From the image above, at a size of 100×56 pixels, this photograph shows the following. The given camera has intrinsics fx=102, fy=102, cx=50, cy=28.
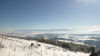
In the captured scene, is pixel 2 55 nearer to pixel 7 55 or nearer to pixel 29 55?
pixel 7 55

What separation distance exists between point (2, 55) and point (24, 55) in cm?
444

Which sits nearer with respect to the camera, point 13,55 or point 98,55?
point 13,55

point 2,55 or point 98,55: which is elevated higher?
point 2,55

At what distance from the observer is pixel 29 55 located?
2281 cm

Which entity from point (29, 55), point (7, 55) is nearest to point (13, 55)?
point (7, 55)

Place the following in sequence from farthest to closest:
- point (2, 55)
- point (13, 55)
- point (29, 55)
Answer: point (29, 55), point (13, 55), point (2, 55)

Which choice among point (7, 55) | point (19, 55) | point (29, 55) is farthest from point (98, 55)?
point (7, 55)

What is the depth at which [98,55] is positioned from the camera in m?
23.9

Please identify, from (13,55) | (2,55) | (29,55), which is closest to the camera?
(2,55)

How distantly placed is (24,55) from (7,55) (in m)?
3.53

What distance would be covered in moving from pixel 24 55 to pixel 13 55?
233cm

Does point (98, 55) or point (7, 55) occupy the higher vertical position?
point (7, 55)

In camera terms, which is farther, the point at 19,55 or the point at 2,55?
the point at 19,55

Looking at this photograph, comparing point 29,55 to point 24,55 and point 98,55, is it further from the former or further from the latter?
point 98,55
